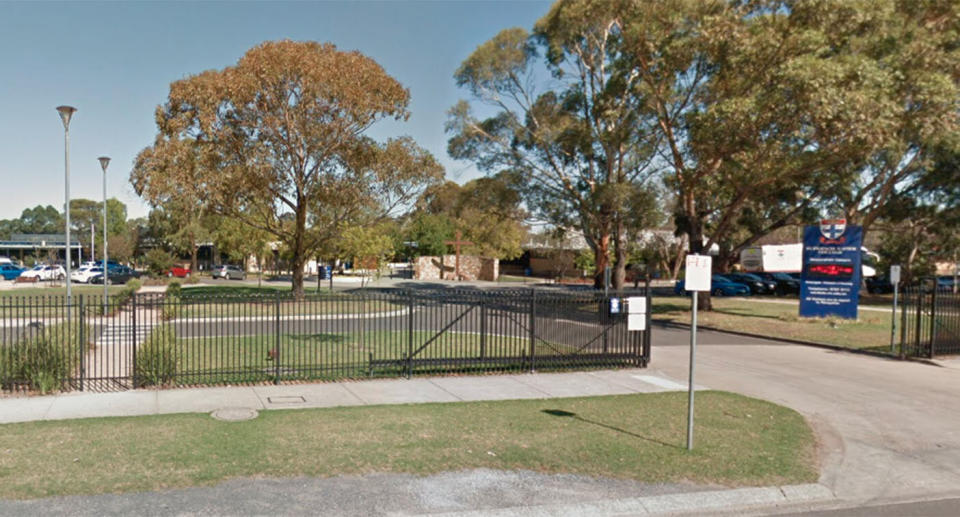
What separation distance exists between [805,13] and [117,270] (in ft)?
175

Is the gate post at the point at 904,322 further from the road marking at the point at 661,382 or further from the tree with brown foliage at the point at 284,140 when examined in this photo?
the tree with brown foliage at the point at 284,140

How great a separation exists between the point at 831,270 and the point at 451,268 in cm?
4086

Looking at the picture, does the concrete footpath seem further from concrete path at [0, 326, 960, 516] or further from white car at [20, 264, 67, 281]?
white car at [20, 264, 67, 281]

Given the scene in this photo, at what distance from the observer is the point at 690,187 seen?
25750mm

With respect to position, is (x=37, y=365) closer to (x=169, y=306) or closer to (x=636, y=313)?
(x=169, y=306)

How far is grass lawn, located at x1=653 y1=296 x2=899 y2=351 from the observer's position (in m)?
20.1

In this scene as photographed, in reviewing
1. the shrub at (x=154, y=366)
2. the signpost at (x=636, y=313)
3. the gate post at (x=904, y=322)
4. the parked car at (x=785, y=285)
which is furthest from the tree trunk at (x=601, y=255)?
the shrub at (x=154, y=366)

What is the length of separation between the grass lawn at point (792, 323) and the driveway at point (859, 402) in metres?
1.82

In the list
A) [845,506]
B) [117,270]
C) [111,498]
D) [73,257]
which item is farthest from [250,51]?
[73,257]

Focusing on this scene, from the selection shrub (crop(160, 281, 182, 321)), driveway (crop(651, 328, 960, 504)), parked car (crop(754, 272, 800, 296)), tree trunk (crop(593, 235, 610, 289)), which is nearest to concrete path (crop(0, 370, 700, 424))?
shrub (crop(160, 281, 182, 321))

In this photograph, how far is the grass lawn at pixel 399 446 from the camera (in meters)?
6.76

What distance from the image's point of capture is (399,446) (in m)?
7.87

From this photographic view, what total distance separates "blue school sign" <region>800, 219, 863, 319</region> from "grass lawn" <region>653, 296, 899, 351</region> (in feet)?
1.71

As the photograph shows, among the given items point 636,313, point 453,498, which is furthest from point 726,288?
point 453,498
